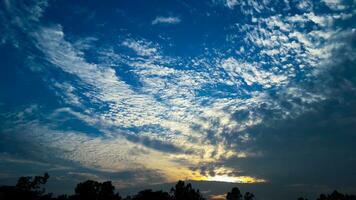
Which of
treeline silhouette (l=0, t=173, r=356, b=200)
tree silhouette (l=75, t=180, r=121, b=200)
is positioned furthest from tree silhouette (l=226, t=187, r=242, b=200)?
tree silhouette (l=75, t=180, r=121, b=200)

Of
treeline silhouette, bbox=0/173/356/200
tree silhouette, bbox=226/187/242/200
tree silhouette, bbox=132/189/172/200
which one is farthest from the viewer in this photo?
tree silhouette, bbox=226/187/242/200

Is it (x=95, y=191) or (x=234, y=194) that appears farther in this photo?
(x=234, y=194)

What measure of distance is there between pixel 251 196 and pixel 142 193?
66.7 m

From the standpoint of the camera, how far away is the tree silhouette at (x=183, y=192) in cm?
13875

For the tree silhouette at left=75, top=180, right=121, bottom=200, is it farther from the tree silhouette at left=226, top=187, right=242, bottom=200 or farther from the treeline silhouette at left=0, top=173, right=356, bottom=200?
the tree silhouette at left=226, top=187, right=242, bottom=200

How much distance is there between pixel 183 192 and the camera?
140 m

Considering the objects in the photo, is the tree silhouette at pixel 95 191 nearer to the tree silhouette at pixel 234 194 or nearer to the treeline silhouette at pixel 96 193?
the treeline silhouette at pixel 96 193

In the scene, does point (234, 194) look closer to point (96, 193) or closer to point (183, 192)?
point (183, 192)

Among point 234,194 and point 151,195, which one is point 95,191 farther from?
point 234,194

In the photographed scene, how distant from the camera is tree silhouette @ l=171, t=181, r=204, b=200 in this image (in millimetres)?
138750

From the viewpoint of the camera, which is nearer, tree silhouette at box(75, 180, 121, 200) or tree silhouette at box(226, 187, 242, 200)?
tree silhouette at box(75, 180, 121, 200)

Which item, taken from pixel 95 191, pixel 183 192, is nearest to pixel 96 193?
pixel 95 191

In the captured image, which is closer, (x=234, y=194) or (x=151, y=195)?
(x=151, y=195)

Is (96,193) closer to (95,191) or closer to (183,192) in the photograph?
(95,191)
